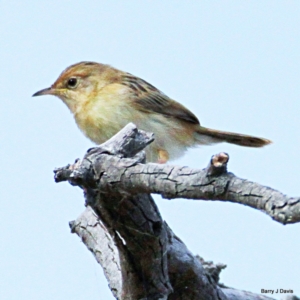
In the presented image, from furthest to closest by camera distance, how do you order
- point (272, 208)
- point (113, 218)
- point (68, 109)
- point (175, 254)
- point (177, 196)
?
point (68, 109) < point (175, 254) < point (113, 218) < point (177, 196) < point (272, 208)

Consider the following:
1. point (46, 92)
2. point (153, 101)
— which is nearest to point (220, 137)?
point (153, 101)

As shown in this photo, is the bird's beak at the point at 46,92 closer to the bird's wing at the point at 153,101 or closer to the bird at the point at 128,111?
the bird at the point at 128,111

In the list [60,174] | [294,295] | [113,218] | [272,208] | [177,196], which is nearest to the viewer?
[272,208]

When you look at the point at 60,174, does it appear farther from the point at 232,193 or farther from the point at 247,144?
the point at 247,144

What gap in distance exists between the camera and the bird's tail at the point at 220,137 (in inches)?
300

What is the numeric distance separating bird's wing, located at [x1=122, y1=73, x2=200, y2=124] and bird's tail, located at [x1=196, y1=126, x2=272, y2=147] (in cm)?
16

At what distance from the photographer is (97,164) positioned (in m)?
3.90

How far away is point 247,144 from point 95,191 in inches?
156

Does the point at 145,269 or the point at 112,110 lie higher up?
the point at 112,110

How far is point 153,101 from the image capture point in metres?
7.36

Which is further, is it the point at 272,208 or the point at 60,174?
the point at 60,174

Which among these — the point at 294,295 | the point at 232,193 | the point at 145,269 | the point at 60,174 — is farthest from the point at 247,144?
the point at 232,193

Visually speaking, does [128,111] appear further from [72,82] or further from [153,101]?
[72,82]

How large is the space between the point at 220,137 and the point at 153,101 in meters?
0.96
